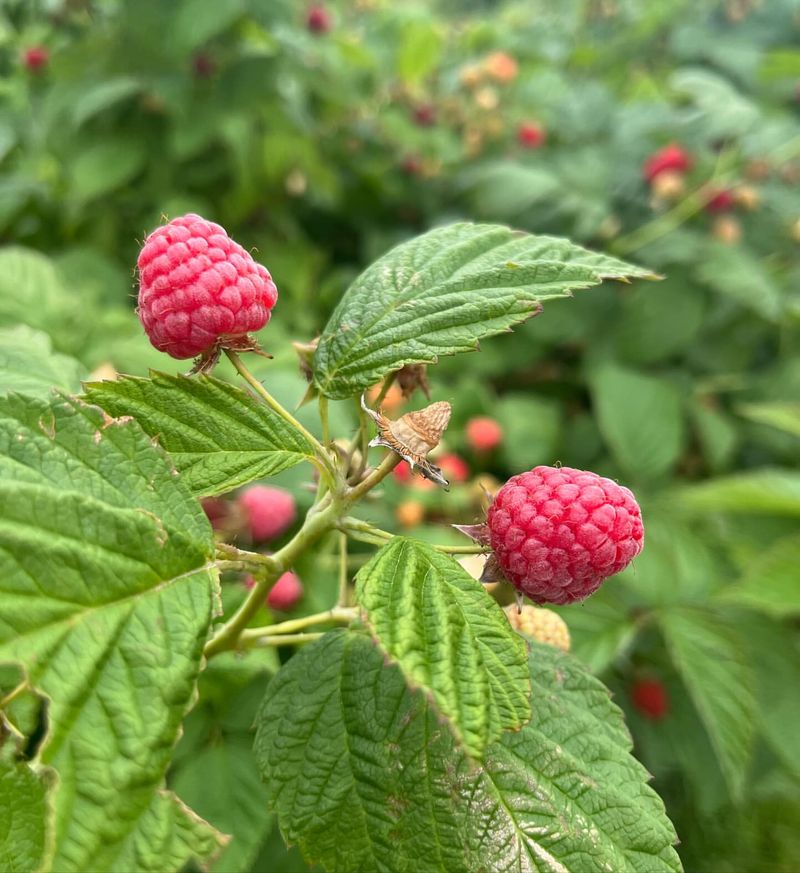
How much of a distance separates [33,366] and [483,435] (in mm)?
1052

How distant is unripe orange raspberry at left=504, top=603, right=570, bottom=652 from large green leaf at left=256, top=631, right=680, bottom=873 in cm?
7

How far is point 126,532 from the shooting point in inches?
17.3

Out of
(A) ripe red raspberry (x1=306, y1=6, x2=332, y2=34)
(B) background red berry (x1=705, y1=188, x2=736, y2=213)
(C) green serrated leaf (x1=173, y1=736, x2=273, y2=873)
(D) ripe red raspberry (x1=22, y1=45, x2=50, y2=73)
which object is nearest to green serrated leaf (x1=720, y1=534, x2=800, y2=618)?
(C) green serrated leaf (x1=173, y1=736, x2=273, y2=873)

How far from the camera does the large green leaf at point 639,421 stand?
1577 mm

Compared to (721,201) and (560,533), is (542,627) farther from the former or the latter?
(721,201)

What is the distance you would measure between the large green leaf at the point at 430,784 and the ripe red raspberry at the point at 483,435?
1040 mm

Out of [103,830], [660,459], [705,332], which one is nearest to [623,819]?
[103,830]

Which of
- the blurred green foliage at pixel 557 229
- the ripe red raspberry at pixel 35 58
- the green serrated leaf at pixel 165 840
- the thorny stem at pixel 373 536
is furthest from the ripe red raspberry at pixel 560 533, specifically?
the ripe red raspberry at pixel 35 58

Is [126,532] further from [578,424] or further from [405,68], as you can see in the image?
[405,68]

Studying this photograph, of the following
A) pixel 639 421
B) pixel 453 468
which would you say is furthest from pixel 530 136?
pixel 453 468

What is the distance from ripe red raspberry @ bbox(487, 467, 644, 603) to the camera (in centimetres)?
48

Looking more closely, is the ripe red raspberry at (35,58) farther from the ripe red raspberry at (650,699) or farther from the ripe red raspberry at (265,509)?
the ripe red raspberry at (650,699)

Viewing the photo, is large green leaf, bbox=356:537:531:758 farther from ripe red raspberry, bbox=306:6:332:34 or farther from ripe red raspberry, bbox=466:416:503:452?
ripe red raspberry, bbox=306:6:332:34

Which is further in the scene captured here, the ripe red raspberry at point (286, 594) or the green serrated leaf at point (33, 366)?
the ripe red raspberry at point (286, 594)
